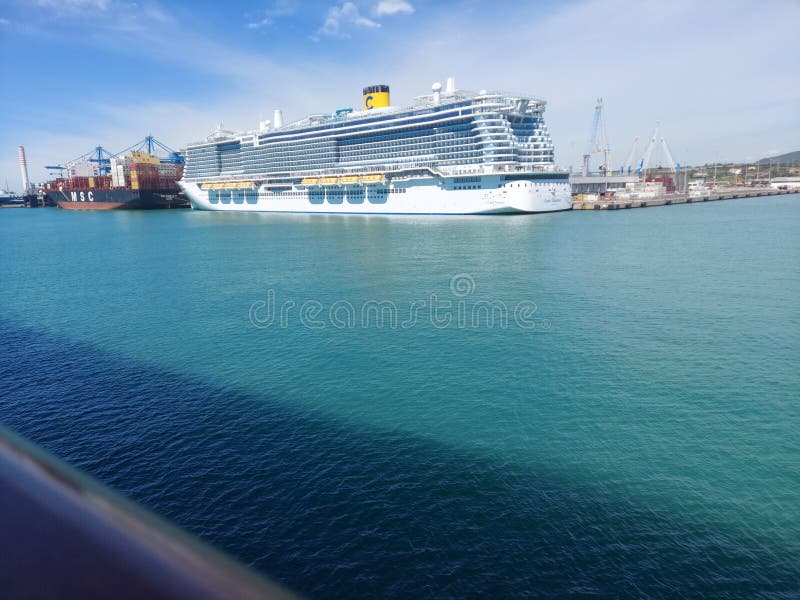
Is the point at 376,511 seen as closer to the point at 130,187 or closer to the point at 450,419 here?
the point at 450,419

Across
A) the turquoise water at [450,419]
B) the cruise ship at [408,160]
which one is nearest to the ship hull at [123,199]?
the cruise ship at [408,160]

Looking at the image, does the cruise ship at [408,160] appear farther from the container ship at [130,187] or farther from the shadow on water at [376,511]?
the shadow on water at [376,511]

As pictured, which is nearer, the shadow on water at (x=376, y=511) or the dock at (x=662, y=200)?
the shadow on water at (x=376, y=511)

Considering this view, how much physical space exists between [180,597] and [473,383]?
57.5 ft

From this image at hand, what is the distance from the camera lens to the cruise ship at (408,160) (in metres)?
72.4

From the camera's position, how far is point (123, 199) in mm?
129500

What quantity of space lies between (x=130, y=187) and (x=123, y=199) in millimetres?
4164

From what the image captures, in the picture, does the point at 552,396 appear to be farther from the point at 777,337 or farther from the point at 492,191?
the point at 492,191

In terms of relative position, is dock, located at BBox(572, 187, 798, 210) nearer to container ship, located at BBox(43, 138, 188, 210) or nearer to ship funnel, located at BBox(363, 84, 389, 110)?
ship funnel, located at BBox(363, 84, 389, 110)

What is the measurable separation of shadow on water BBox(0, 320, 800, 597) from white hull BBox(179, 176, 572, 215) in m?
60.1

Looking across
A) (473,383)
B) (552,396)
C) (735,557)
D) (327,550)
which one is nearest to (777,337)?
(552,396)

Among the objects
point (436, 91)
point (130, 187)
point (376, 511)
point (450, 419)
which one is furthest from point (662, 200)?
point (130, 187)

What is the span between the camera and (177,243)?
6031 cm

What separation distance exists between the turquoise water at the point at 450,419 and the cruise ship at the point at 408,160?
39662 mm
